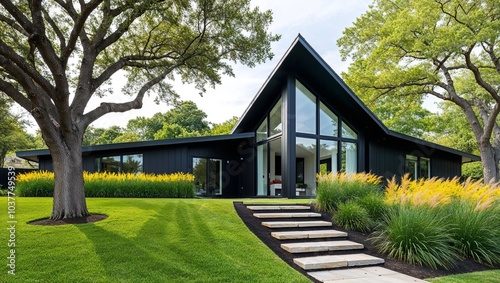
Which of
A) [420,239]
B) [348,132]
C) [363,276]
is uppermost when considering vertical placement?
[348,132]

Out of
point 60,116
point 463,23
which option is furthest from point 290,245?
point 463,23

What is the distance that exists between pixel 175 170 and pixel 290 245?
30.3ft

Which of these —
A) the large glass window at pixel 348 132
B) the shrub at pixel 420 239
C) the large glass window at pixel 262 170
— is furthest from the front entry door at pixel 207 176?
the shrub at pixel 420 239

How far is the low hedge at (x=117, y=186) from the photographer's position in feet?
35.9

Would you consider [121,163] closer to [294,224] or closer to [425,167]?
[294,224]

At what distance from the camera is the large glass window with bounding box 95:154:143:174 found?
13.7 m

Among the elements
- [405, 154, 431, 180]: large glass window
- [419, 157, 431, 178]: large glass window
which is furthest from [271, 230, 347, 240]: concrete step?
[419, 157, 431, 178]: large glass window

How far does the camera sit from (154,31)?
33.6 feet

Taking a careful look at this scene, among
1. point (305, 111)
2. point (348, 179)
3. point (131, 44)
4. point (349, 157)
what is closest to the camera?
point (348, 179)

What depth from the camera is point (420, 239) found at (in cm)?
499

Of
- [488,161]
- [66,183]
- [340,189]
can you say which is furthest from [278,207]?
[488,161]

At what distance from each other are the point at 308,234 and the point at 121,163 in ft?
34.9

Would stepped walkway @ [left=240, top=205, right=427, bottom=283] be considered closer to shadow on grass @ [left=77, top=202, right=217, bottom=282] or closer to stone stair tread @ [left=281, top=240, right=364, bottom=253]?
stone stair tread @ [left=281, top=240, right=364, bottom=253]

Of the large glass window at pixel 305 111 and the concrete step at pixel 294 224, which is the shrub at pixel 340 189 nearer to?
the concrete step at pixel 294 224
